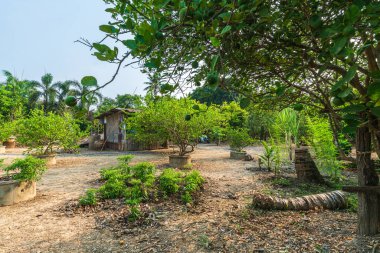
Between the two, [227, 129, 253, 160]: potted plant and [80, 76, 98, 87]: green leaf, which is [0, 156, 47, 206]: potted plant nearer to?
[80, 76, 98, 87]: green leaf

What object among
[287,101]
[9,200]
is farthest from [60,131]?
[287,101]

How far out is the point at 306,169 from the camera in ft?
21.2

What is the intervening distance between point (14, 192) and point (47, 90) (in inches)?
1160

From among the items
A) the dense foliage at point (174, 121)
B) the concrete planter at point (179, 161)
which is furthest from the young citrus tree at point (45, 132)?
the concrete planter at point (179, 161)

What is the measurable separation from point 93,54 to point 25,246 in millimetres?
3428

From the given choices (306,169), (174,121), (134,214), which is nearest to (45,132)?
(174,121)

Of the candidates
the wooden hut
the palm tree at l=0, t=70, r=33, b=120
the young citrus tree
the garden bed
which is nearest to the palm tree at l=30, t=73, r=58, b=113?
the palm tree at l=0, t=70, r=33, b=120

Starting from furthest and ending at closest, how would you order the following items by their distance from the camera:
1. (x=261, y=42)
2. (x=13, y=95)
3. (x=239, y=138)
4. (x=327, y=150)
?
(x=13, y=95) → (x=239, y=138) → (x=327, y=150) → (x=261, y=42)

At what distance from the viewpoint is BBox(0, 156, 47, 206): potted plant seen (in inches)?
194

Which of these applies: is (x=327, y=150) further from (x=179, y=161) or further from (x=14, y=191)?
(x=14, y=191)

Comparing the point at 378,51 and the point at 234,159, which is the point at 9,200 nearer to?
the point at 378,51

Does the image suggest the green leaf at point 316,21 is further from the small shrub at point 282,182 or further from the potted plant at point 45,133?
the potted plant at point 45,133

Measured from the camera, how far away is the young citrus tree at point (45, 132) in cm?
1038

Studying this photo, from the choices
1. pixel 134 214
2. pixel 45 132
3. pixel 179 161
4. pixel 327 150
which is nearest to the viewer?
pixel 134 214
